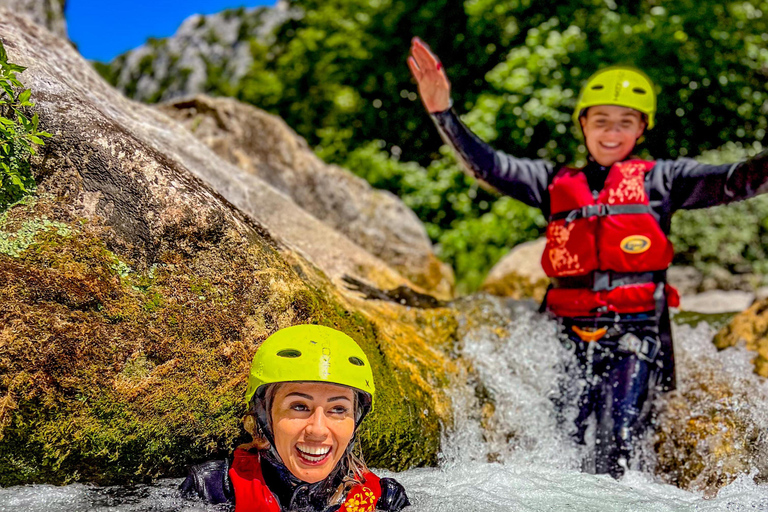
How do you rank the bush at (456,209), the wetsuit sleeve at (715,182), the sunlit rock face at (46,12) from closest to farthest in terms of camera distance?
the wetsuit sleeve at (715,182)
the sunlit rock face at (46,12)
the bush at (456,209)

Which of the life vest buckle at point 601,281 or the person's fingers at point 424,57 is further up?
the person's fingers at point 424,57

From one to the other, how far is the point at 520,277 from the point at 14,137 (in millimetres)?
5754

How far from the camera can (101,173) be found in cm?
287

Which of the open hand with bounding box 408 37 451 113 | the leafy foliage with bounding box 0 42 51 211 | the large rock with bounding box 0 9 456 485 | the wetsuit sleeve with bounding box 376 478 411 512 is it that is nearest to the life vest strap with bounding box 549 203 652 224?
the open hand with bounding box 408 37 451 113

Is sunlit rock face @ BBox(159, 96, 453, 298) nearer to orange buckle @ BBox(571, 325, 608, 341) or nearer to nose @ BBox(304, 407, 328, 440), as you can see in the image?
orange buckle @ BBox(571, 325, 608, 341)

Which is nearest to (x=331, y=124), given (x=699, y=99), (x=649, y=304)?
(x=699, y=99)

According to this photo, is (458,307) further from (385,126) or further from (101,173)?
(385,126)

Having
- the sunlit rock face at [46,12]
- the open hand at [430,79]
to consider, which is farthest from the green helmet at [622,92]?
the sunlit rock face at [46,12]

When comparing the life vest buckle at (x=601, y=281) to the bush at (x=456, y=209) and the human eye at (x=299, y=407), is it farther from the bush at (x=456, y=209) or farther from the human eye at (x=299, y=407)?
the bush at (x=456, y=209)

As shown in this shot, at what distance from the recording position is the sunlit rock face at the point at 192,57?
Answer: 45.5 m

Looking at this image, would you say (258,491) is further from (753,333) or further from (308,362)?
(753,333)

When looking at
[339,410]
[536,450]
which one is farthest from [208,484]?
[536,450]

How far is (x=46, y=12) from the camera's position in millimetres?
9125

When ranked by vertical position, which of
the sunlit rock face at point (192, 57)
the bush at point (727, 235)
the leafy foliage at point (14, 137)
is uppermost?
the sunlit rock face at point (192, 57)
